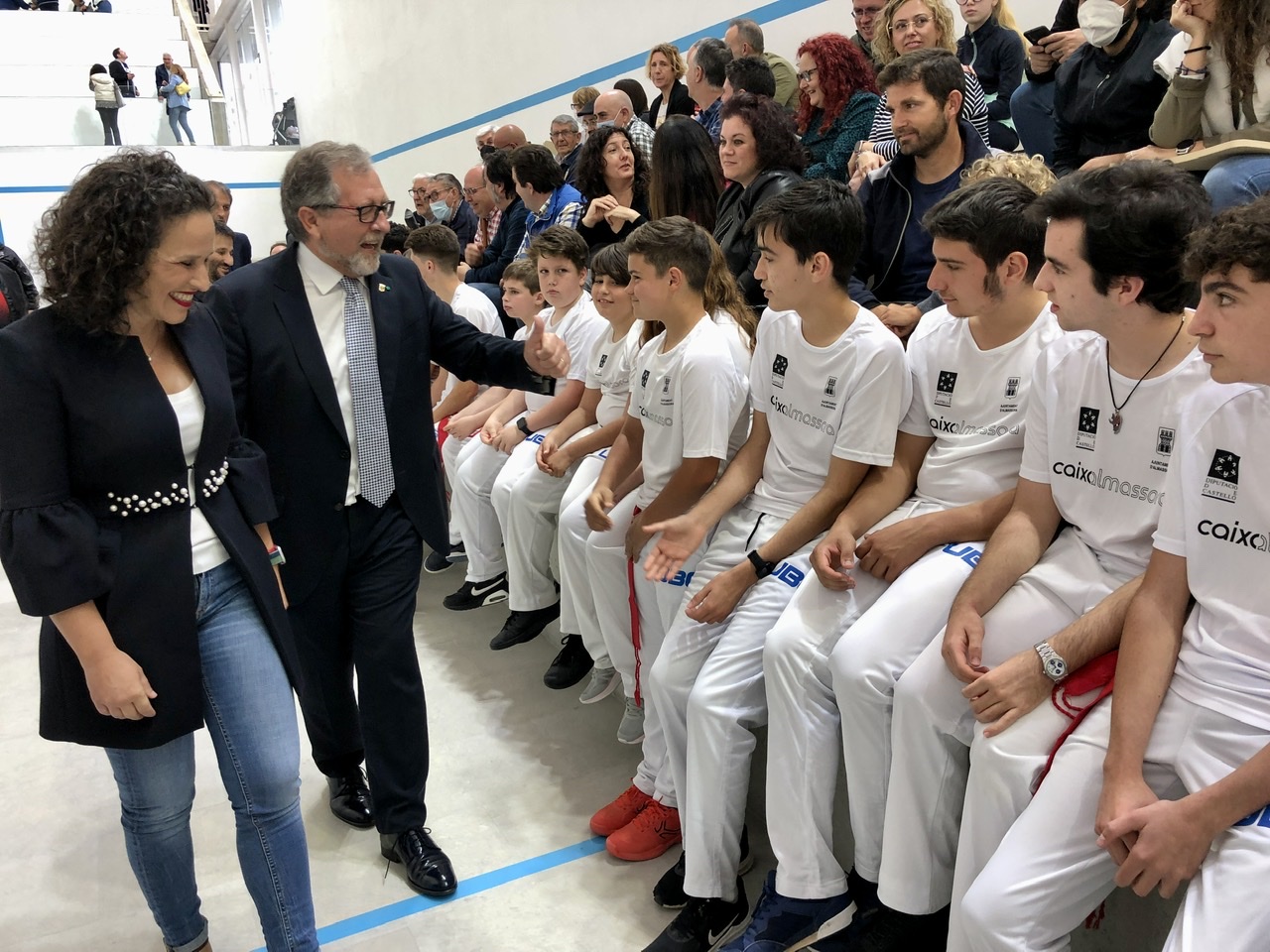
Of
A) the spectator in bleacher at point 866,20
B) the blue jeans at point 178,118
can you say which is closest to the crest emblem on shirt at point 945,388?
the spectator in bleacher at point 866,20

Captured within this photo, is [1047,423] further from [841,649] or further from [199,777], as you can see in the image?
[199,777]

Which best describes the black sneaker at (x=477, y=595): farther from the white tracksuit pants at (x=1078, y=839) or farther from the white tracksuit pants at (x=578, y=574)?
the white tracksuit pants at (x=1078, y=839)

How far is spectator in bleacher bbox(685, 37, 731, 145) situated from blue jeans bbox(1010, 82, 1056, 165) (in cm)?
146

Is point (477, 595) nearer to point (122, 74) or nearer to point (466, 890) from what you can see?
point (466, 890)

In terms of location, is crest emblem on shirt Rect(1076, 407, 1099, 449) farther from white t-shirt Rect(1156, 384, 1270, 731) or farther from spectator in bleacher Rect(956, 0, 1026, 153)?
spectator in bleacher Rect(956, 0, 1026, 153)

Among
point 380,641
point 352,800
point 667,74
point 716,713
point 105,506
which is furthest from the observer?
point 667,74

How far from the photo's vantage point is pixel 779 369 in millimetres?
2449

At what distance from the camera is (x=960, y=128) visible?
294 centimetres

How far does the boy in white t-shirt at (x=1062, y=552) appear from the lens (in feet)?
5.47

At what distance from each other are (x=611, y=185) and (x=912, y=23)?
1.56 m

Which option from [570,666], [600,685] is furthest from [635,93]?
[600,685]

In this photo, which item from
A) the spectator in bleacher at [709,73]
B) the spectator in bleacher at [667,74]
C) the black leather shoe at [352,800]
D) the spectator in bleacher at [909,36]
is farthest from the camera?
the spectator in bleacher at [667,74]

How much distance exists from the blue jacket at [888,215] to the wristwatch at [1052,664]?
149cm

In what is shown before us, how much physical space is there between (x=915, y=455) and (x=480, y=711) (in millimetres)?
1853
